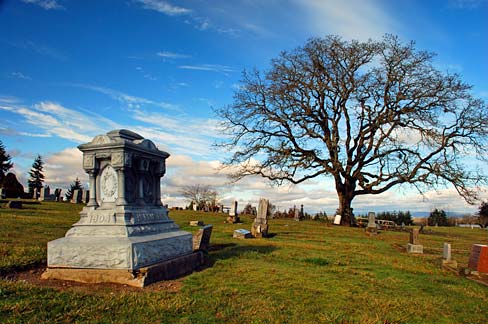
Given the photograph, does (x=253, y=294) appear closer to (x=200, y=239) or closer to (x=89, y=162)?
(x=200, y=239)

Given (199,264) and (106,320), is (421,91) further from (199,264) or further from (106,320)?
(106,320)

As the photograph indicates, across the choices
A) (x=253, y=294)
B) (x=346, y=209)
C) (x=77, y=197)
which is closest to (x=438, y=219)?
(x=346, y=209)

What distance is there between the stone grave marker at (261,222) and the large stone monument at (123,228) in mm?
7108

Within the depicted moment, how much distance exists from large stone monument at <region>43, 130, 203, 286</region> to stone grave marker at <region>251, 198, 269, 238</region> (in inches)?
280

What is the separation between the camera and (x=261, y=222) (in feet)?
54.0

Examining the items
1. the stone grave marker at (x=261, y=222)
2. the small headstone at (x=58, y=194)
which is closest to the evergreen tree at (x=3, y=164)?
the small headstone at (x=58, y=194)

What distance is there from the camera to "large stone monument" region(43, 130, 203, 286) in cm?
662

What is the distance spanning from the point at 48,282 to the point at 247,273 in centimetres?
368

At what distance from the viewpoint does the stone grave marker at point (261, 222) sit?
15555 millimetres

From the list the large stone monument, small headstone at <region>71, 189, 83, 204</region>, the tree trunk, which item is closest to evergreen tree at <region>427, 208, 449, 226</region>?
the tree trunk

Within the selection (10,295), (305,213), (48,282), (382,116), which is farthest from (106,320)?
(305,213)

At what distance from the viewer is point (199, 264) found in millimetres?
8539

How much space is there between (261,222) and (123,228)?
389 inches

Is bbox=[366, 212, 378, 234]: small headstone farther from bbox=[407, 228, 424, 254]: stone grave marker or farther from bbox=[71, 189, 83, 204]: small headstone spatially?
bbox=[71, 189, 83, 204]: small headstone
